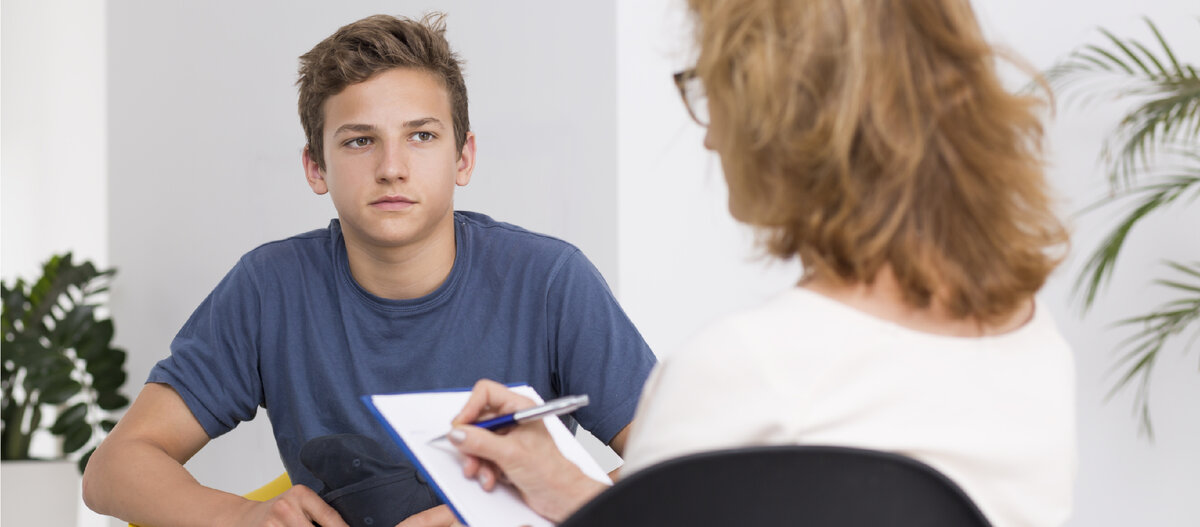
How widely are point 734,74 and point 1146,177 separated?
2.18 m

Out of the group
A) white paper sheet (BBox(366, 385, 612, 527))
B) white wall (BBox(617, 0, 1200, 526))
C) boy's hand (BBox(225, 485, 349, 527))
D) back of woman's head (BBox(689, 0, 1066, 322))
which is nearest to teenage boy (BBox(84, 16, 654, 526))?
boy's hand (BBox(225, 485, 349, 527))

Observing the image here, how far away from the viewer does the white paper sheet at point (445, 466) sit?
78cm

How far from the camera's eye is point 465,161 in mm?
1653

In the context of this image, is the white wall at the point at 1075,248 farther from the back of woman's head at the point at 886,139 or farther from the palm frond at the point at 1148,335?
the back of woman's head at the point at 886,139

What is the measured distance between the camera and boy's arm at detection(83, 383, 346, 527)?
1.24 metres

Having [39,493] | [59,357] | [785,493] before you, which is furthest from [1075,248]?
[39,493]

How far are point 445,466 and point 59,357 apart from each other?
115 inches

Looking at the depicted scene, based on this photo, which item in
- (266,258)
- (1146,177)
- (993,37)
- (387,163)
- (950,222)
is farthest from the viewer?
(1146,177)

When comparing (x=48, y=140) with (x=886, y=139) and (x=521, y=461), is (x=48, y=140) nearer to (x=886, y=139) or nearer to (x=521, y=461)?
(x=521, y=461)

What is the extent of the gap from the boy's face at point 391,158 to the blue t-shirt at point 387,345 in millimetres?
104

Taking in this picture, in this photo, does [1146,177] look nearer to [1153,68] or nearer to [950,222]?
[1153,68]

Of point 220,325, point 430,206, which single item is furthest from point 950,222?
point 220,325

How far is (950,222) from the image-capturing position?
625mm

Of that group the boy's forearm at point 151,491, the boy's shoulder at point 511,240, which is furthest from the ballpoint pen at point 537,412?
the boy's shoulder at point 511,240
